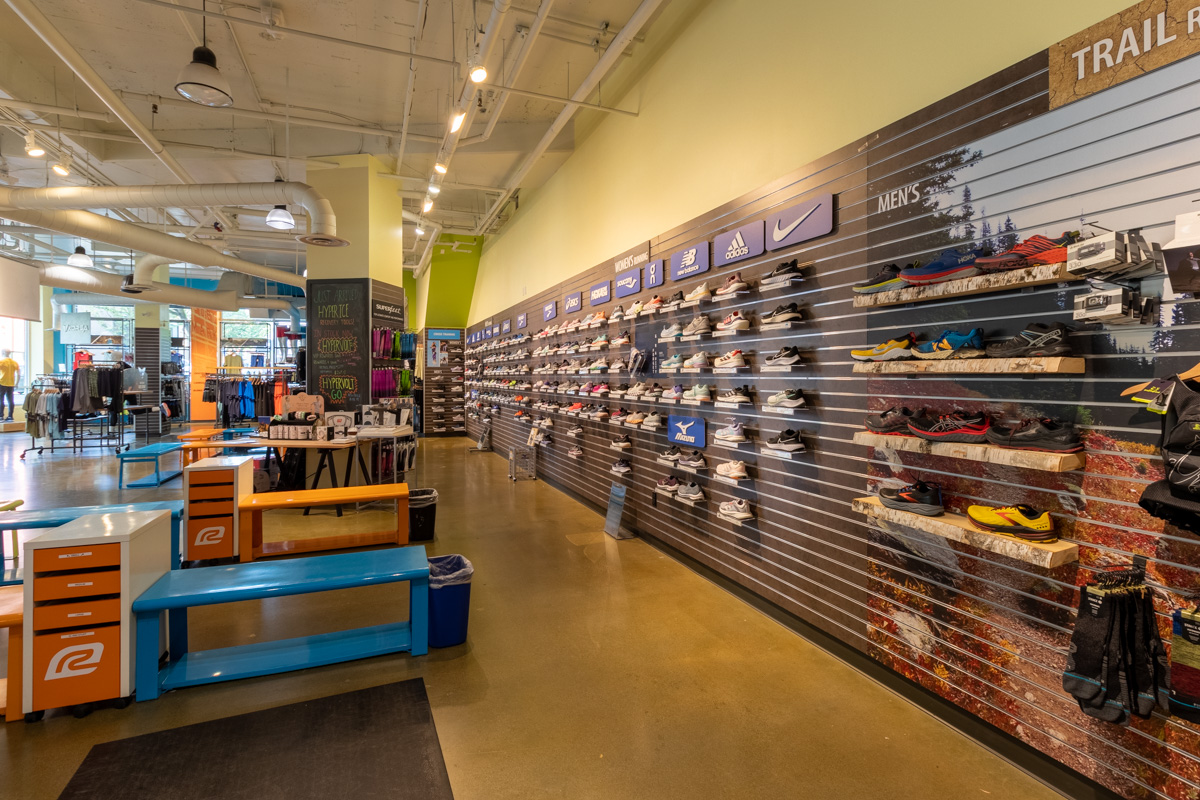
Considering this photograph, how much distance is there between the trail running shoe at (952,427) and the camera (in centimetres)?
242

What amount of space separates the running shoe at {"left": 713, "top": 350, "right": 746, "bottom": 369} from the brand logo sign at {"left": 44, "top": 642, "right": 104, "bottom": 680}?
4.08 metres

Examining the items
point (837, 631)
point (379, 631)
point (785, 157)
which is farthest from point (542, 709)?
point (785, 157)

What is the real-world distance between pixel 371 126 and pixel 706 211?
225 inches

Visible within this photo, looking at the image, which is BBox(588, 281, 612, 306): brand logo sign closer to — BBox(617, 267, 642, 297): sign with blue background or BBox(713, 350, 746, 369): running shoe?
BBox(617, 267, 642, 297): sign with blue background

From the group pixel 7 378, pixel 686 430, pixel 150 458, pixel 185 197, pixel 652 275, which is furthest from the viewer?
pixel 7 378

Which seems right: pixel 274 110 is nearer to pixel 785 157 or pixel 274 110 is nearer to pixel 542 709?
pixel 785 157

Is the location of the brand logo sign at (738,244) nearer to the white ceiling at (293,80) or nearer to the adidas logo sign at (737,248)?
the adidas logo sign at (737,248)

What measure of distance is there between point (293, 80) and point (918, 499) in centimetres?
803

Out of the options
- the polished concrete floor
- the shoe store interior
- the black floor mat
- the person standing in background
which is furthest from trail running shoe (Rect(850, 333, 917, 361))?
the person standing in background

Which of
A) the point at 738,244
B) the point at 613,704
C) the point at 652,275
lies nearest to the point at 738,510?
the point at 613,704

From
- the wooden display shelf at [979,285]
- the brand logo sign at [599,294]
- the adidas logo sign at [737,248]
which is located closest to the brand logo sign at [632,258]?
the brand logo sign at [599,294]

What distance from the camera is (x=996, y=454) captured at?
7.31 feet

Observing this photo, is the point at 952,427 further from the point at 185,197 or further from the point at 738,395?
the point at 185,197

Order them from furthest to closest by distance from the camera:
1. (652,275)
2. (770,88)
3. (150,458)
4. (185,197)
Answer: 1. (150,458)
2. (185,197)
3. (652,275)
4. (770,88)
